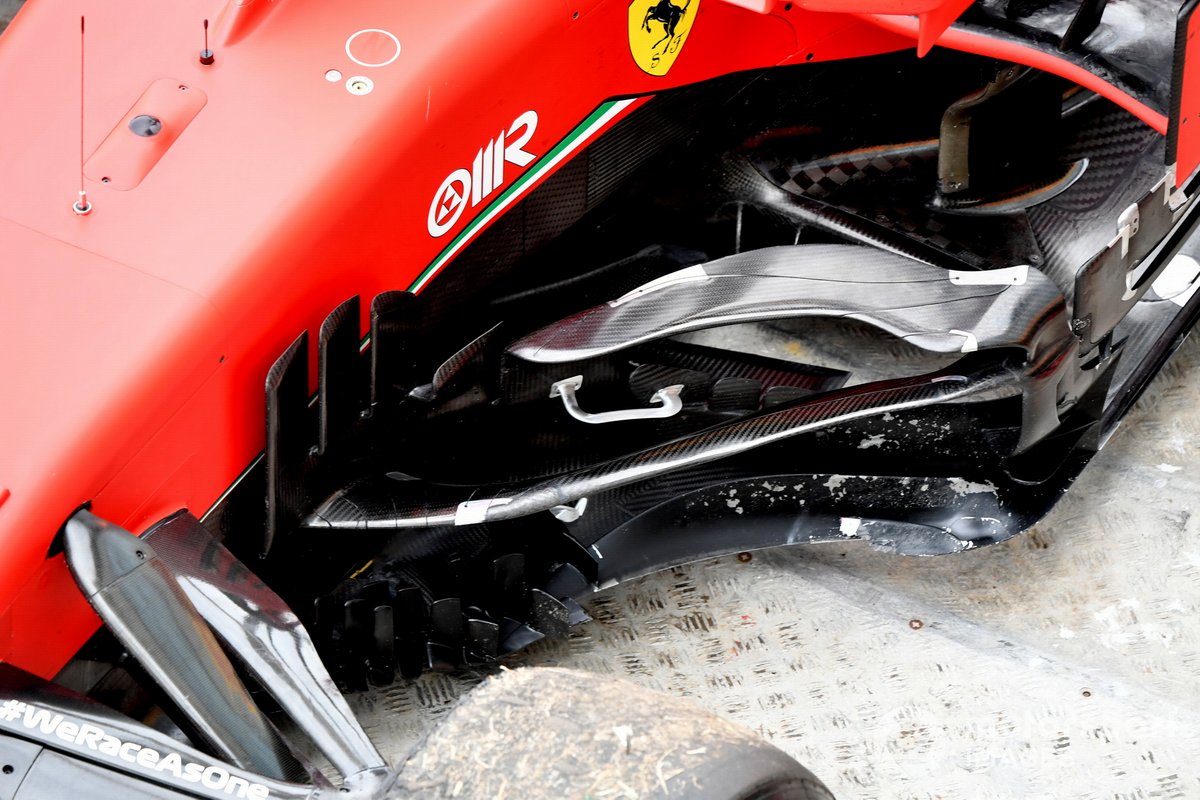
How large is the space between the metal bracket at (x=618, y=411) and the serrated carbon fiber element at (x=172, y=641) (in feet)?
2.81

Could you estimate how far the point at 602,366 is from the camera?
2.80 m

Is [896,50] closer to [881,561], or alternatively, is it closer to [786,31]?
[786,31]

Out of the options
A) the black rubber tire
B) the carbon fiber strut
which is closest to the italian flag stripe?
the carbon fiber strut

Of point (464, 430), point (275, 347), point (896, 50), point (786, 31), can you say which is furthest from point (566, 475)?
point (896, 50)

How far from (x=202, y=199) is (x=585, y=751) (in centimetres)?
107

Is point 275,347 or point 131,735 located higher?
point 275,347

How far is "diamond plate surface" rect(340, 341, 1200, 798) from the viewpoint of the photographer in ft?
9.15

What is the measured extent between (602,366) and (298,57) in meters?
0.76

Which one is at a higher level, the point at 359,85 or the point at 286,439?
the point at 359,85

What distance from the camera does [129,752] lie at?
199 centimetres

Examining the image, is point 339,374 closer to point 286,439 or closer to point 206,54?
point 286,439

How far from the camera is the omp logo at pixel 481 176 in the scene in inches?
103

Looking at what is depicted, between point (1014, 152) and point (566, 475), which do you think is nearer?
point (566, 475)

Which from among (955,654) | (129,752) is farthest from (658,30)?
(129,752)
